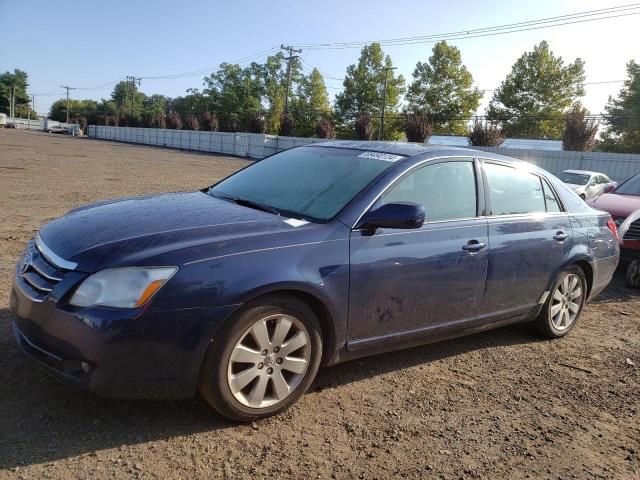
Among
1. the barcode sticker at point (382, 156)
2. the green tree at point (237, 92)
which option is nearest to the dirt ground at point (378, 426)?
the barcode sticker at point (382, 156)

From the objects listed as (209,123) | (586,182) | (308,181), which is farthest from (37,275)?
(209,123)

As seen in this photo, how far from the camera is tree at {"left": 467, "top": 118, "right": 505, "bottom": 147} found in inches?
1233

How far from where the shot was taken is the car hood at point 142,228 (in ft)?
8.97

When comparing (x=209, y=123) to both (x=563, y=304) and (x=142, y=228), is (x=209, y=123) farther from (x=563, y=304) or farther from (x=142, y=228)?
(x=142, y=228)

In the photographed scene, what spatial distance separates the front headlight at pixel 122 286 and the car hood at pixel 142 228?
2.0 inches

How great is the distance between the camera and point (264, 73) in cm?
8781

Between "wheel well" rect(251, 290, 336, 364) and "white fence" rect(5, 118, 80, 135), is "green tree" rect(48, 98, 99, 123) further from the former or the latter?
"wheel well" rect(251, 290, 336, 364)

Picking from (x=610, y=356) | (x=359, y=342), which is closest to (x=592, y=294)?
(x=610, y=356)

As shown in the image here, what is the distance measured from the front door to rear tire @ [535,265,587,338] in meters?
1.09

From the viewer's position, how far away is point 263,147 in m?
43.0

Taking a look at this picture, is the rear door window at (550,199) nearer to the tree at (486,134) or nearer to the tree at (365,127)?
the tree at (486,134)

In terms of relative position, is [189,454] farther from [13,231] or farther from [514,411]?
[13,231]

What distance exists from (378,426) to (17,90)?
5687 inches

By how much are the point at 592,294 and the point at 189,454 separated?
415cm
